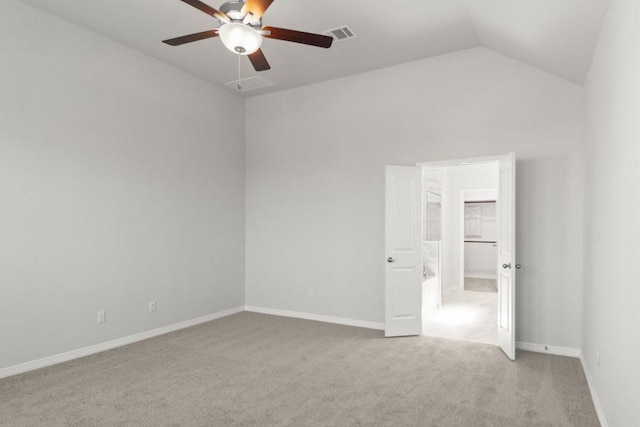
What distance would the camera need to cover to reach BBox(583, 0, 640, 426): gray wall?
6.82ft

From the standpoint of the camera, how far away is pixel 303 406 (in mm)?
3121

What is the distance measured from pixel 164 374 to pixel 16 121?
2.76 meters

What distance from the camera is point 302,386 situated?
3.51 metres

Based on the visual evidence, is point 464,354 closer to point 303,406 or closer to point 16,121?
point 303,406

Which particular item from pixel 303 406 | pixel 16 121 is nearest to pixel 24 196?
pixel 16 121

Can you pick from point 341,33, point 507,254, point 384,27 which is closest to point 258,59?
point 341,33

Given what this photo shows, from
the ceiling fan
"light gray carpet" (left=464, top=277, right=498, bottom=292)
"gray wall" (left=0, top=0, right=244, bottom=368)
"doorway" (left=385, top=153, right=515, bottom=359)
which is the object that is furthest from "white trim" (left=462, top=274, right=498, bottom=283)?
the ceiling fan

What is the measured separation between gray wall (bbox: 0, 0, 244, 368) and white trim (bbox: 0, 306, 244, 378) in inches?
2.7

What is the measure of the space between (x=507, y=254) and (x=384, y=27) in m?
2.77

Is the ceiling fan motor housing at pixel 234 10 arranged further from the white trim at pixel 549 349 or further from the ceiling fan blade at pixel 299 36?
the white trim at pixel 549 349

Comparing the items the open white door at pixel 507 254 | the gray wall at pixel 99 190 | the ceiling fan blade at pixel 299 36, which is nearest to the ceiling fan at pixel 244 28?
the ceiling fan blade at pixel 299 36

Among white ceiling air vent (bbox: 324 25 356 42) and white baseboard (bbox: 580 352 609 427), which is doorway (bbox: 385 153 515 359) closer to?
white baseboard (bbox: 580 352 609 427)

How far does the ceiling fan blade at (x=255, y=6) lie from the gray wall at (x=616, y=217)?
2087 mm

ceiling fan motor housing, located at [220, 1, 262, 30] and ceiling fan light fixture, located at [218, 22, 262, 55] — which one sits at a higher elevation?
ceiling fan motor housing, located at [220, 1, 262, 30]
